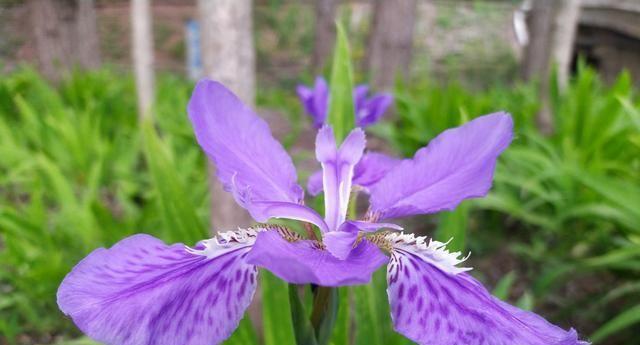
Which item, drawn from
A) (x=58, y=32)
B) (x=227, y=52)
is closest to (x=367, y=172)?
(x=227, y=52)

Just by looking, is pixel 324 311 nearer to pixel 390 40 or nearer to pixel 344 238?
pixel 344 238

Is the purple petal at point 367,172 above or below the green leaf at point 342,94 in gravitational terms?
below

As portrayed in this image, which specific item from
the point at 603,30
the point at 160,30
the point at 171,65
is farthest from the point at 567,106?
the point at 160,30

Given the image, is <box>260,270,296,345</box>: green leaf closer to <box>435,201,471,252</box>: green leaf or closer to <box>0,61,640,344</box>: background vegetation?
<box>0,61,640,344</box>: background vegetation

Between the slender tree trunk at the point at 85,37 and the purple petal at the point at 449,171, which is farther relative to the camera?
the slender tree trunk at the point at 85,37

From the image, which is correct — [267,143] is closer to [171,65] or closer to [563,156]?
[563,156]

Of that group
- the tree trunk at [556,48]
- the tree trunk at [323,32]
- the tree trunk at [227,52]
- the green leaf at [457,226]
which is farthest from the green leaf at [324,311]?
the tree trunk at [323,32]

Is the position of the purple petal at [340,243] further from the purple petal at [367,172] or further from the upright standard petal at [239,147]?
the purple petal at [367,172]
